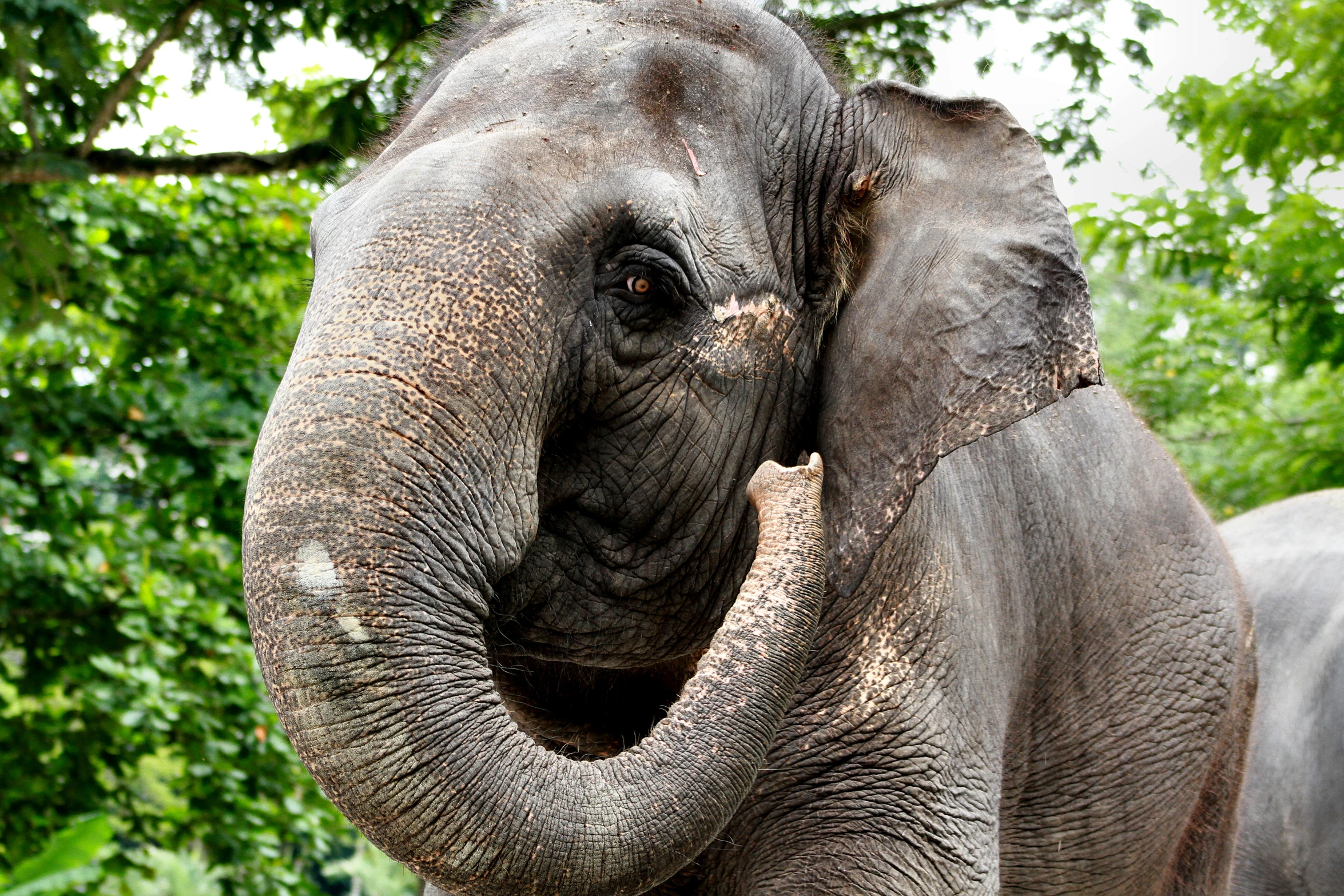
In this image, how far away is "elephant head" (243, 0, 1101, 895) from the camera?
1.73 metres

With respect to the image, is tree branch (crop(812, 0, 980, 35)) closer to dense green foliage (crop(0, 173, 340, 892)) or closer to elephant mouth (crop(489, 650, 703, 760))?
dense green foliage (crop(0, 173, 340, 892))

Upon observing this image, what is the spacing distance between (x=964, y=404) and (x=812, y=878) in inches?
33.0

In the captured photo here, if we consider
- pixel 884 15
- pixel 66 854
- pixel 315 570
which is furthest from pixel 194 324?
pixel 315 570

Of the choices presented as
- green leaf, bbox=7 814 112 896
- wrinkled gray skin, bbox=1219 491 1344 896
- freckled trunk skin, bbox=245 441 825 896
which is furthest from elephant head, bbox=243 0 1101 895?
wrinkled gray skin, bbox=1219 491 1344 896

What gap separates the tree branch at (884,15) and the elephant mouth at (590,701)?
3.04m

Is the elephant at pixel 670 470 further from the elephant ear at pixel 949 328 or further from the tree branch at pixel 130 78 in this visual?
the tree branch at pixel 130 78

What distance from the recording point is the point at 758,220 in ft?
7.68

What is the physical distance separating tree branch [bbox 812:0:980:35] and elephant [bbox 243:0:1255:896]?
2.56 meters

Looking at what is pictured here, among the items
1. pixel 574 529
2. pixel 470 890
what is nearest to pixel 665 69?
pixel 574 529

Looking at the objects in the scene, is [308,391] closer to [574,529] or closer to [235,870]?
[574,529]

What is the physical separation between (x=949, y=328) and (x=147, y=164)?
365 cm

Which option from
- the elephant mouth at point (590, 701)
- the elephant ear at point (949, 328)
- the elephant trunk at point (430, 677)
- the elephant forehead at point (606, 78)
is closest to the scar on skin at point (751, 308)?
the elephant ear at point (949, 328)

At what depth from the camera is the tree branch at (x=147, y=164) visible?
4289 mm

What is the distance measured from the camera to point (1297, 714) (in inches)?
199
